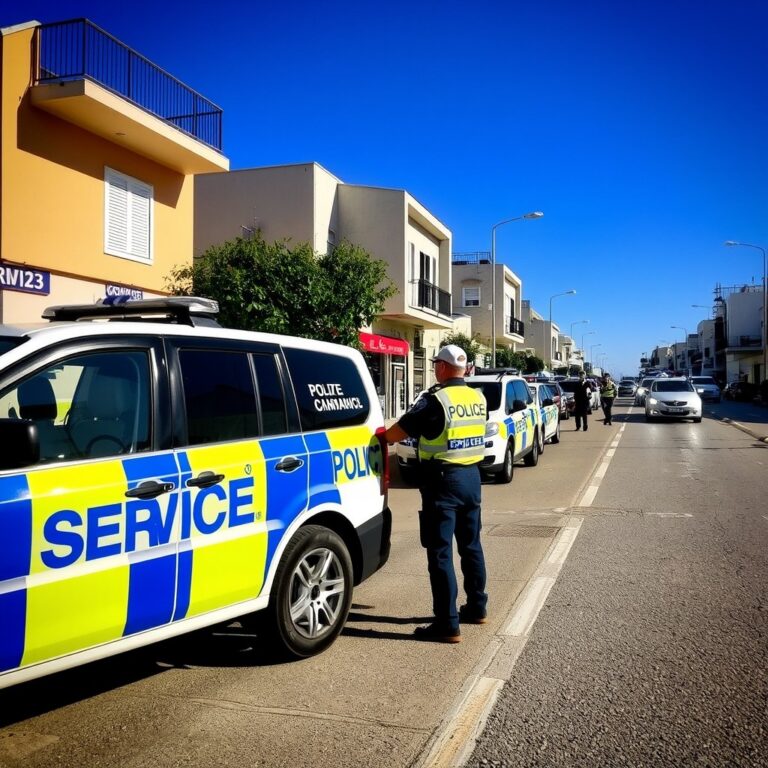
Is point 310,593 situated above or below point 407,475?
above

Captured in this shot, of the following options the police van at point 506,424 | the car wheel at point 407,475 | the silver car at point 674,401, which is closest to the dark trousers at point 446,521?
the police van at point 506,424

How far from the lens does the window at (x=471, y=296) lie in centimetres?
5400

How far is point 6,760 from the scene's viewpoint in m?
3.32

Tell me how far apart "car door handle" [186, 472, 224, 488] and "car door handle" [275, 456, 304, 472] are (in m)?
0.45

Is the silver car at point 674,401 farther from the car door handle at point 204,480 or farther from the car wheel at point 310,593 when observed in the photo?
the car door handle at point 204,480

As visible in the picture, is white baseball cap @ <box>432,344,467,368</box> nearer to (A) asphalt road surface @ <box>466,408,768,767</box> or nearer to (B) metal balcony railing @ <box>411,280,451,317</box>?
(A) asphalt road surface @ <box>466,408,768,767</box>

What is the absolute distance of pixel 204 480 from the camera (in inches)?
152

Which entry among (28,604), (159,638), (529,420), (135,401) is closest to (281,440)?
(135,401)

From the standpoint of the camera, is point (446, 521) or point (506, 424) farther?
point (506, 424)

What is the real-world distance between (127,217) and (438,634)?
12333mm

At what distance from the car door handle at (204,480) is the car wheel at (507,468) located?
30.5ft

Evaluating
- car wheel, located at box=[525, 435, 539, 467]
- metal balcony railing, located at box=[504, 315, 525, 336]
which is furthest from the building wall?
metal balcony railing, located at box=[504, 315, 525, 336]

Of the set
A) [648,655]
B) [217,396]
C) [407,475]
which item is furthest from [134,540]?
[407,475]

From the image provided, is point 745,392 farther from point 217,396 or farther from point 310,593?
point 217,396
